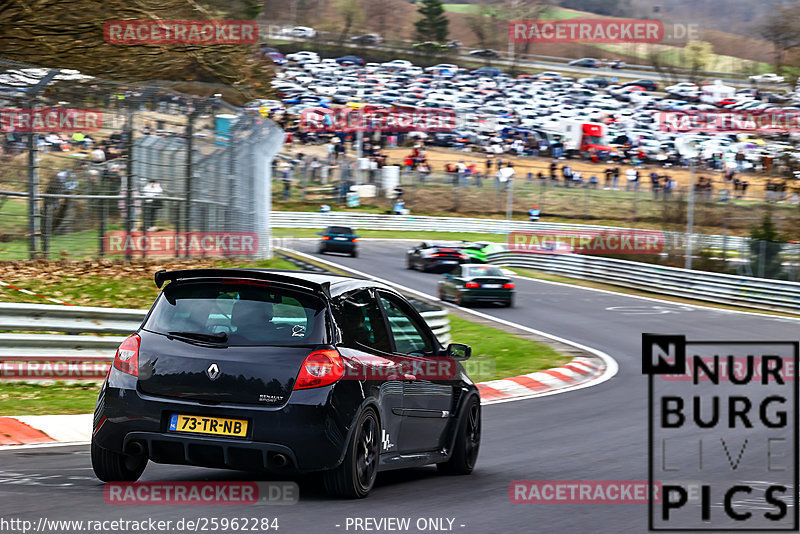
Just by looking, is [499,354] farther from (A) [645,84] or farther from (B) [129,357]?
(A) [645,84]

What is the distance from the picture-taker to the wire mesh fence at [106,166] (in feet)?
53.0

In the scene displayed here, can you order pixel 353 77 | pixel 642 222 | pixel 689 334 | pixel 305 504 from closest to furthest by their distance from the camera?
pixel 305 504 < pixel 689 334 < pixel 642 222 < pixel 353 77

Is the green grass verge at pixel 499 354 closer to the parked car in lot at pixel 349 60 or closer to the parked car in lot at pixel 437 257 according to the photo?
the parked car in lot at pixel 437 257

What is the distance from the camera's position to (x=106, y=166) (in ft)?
58.3

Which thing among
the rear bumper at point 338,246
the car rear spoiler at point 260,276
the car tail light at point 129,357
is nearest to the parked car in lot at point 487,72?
the rear bumper at point 338,246

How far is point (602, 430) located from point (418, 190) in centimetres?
4950

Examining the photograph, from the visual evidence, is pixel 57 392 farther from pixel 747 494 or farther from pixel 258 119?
pixel 258 119

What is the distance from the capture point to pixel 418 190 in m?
60.4

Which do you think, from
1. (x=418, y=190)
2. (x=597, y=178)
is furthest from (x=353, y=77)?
(x=597, y=178)

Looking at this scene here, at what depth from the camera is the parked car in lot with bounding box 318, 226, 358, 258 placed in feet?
145

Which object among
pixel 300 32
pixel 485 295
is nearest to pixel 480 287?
pixel 485 295

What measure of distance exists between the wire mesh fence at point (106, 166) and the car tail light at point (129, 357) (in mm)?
9415

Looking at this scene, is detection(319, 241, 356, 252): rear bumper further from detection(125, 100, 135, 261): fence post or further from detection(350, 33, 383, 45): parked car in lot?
detection(350, 33, 383, 45): parked car in lot

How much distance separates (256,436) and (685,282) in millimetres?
32509
